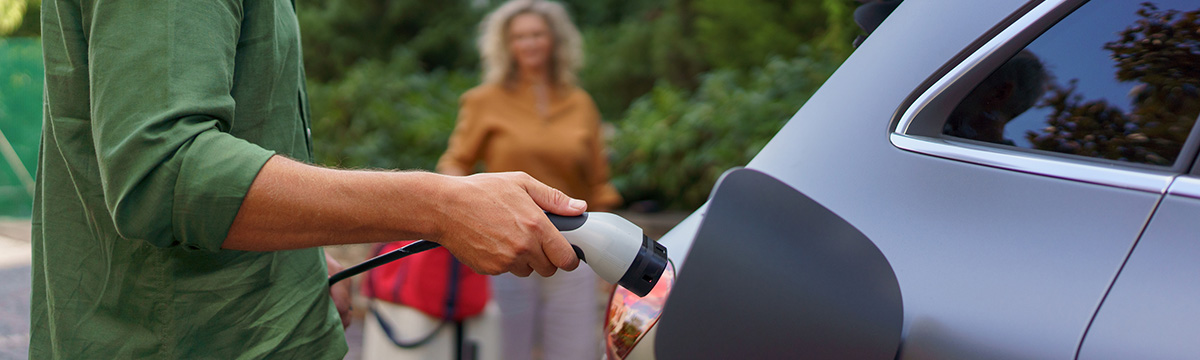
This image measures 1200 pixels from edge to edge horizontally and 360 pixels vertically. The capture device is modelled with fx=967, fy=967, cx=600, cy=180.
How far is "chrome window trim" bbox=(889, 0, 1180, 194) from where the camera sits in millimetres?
1202

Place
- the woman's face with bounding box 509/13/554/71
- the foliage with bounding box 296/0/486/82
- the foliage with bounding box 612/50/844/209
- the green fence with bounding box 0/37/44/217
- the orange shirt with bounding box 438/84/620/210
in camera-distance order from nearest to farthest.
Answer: the orange shirt with bounding box 438/84/620/210, the woman's face with bounding box 509/13/554/71, the foliage with bounding box 612/50/844/209, the green fence with bounding box 0/37/44/217, the foliage with bounding box 296/0/486/82

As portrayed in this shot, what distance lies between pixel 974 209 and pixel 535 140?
2.87 m

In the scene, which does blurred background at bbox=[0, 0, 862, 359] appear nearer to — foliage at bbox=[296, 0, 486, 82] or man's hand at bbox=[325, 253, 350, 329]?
foliage at bbox=[296, 0, 486, 82]

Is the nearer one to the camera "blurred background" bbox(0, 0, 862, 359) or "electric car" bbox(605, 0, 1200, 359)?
"electric car" bbox(605, 0, 1200, 359)

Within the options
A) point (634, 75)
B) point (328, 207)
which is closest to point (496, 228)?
point (328, 207)

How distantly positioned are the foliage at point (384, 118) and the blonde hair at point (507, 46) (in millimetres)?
4067

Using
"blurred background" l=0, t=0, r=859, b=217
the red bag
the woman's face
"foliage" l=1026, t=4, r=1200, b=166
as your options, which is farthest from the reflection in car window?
"blurred background" l=0, t=0, r=859, b=217

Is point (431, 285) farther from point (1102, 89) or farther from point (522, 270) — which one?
point (1102, 89)

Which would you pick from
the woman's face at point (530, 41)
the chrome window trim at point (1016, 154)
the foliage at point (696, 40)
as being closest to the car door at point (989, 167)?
the chrome window trim at point (1016, 154)

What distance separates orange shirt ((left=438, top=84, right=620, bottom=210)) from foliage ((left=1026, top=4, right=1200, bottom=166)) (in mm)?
2807

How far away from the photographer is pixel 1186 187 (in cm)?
116

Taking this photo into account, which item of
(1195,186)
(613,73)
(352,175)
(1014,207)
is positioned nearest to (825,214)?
(1014,207)

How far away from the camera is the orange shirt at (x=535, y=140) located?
403 cm

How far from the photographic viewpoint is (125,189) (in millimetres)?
1088
